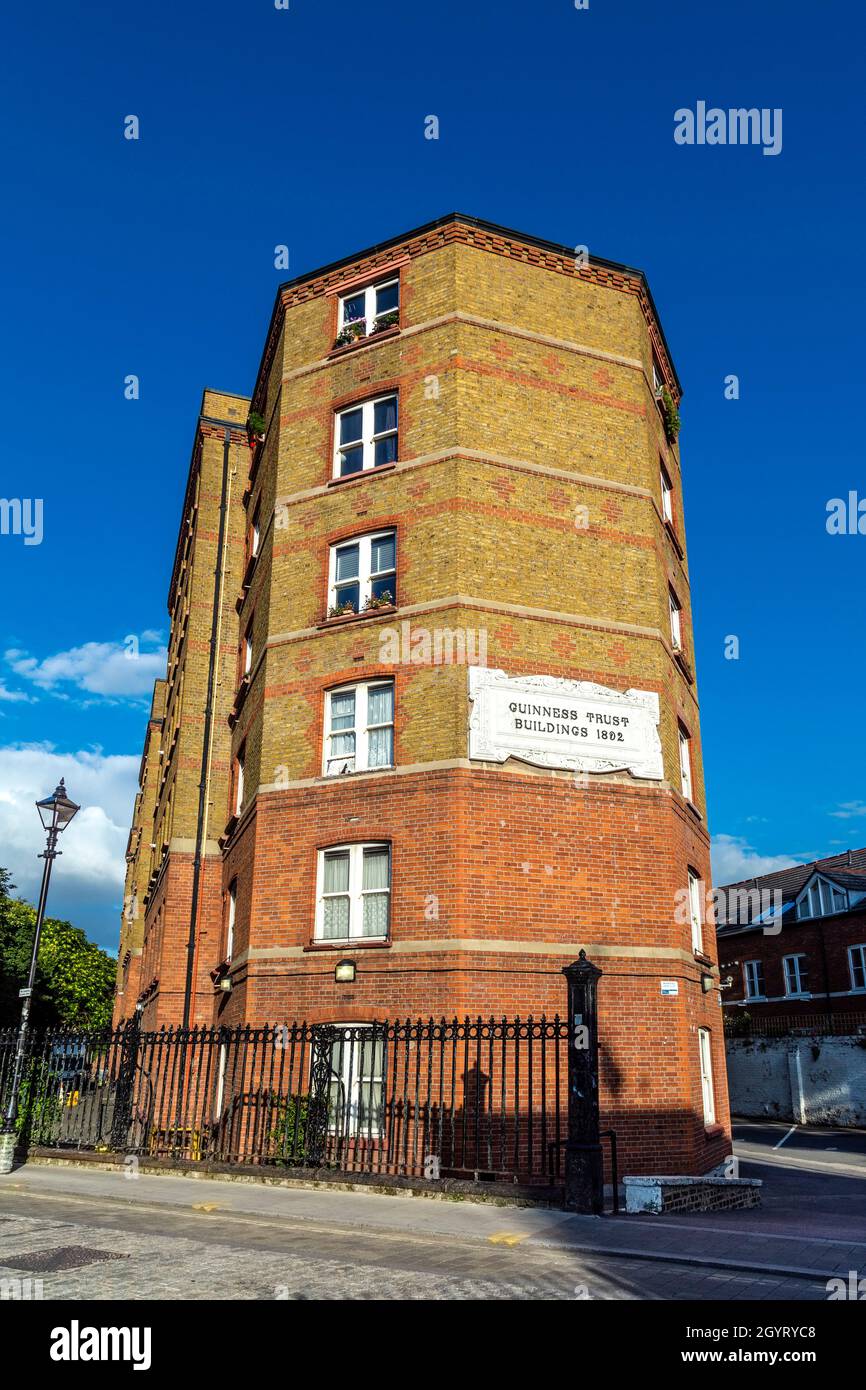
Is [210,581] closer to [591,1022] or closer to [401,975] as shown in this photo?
[401,975]

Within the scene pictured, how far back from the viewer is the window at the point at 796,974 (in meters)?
44.4

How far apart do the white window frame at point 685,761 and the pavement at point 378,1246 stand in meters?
7.78

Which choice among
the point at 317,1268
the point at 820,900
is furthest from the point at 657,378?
the point at 820,900

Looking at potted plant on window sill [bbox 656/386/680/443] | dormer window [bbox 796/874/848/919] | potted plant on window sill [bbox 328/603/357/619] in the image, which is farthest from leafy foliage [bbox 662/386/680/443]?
dormer window [bbox 796/874/848/919]

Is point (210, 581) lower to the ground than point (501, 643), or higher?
higher

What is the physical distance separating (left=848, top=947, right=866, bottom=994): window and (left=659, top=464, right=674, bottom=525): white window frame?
26.0 m

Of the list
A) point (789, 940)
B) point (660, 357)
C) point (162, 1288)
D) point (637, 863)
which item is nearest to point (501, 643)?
point (637, 863)

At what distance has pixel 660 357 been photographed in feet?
76.6

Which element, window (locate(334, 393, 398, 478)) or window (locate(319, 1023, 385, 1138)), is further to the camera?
window (locate(334, 393, 398, 478))

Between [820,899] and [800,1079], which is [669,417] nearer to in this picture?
[800,1079]

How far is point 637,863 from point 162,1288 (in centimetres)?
1123

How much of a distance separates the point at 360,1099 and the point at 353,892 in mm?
4379

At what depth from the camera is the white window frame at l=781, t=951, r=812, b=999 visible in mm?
44469

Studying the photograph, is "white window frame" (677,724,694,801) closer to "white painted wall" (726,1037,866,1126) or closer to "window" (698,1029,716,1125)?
"window" (698,1029,716,1125)
